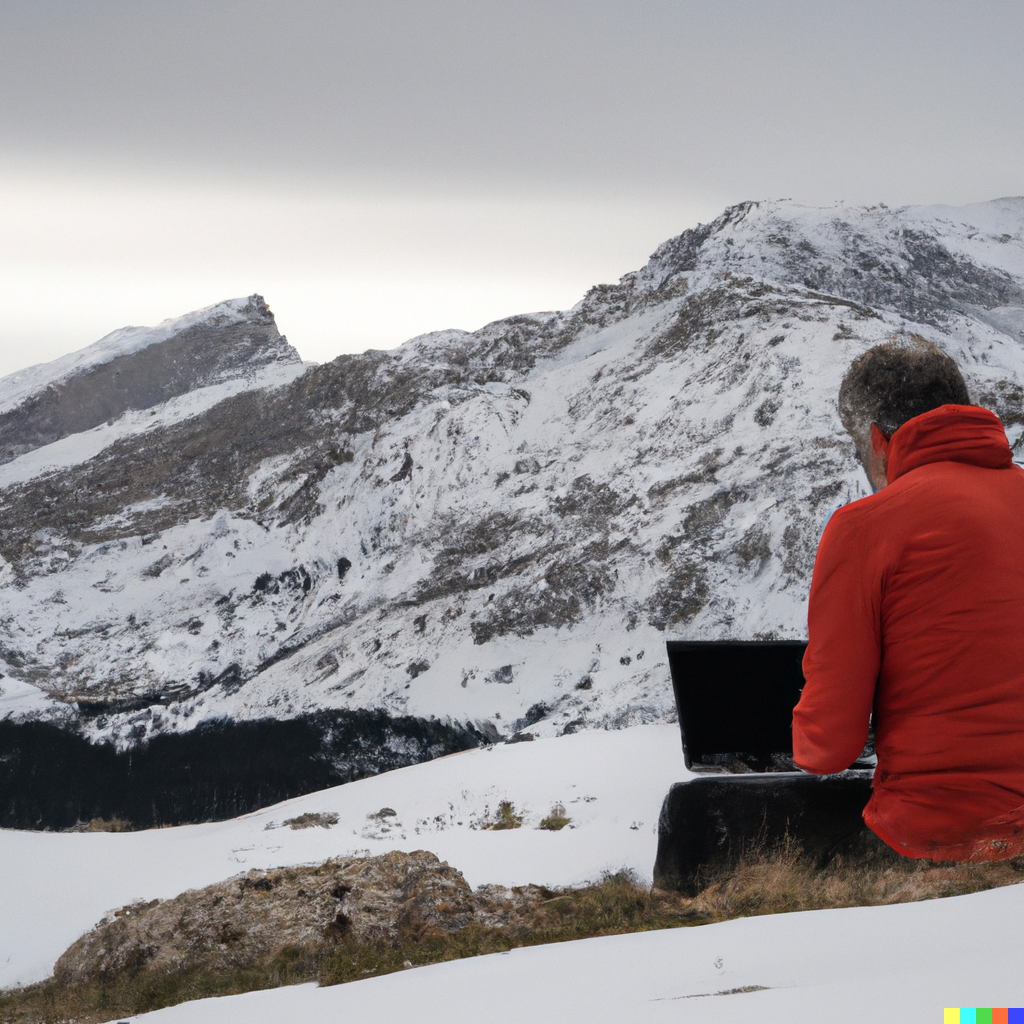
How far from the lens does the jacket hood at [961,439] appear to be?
1.72 metres

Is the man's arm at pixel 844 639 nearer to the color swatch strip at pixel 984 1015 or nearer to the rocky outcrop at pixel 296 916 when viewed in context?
the color swatch strip at pixel 984 1015

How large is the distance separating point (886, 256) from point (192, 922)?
2880 centimetres

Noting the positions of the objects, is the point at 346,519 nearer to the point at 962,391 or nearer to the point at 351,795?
the point at 351,795

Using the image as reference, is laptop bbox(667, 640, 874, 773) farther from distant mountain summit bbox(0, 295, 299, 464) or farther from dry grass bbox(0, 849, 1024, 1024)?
distant mountain summit bbox(0, 295, 299, 464)

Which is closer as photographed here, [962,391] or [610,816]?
[962,391]

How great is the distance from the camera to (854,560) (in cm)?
169

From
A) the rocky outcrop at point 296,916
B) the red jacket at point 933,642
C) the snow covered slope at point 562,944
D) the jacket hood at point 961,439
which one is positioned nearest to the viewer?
the snow covered slope at point 562,944

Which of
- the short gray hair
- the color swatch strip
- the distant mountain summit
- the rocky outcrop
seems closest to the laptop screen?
the short gray hair

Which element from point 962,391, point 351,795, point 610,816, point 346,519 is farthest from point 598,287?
point 962,391

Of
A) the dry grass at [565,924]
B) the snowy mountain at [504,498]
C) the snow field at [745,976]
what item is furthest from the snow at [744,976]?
the snowy mountain at [504,498]

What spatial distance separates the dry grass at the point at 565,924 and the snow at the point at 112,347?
45917 millimetres

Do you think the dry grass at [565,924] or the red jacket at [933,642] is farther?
the dry grass at [565,924]

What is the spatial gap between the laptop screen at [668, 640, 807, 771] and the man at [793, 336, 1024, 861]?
4.16 ft

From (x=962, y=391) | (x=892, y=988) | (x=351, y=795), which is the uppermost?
(x=962, y=391)
